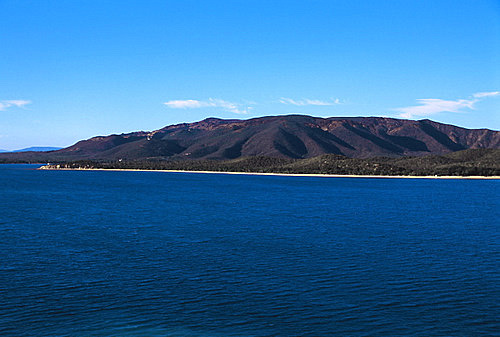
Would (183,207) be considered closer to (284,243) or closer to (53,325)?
(284,243)

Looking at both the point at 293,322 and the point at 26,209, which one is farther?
the point at 26,209

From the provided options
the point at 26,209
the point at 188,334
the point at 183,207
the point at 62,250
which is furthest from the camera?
the point at 183,207

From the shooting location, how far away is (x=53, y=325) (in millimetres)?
23734

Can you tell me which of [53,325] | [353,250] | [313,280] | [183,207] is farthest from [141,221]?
[53,325]

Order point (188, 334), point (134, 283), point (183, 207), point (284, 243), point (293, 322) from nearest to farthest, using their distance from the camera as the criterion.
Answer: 1. point (188, 334)
2. point (293, 322)
3. point (134, 283)
4. point (284, 243)
5. point (183, 207)

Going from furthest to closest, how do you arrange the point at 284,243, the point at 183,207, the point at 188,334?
the point at 183,207, the point at 284,243, the point at 188,334

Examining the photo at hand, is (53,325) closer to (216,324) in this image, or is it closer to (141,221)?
(216,324)

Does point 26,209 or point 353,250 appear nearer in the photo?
point 353,250

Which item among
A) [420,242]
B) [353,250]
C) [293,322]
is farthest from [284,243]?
[293,322]

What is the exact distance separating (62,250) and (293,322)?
79.5 feet

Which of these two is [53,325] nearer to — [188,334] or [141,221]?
[188,334]

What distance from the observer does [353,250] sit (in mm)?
42719

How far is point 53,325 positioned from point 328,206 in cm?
6660

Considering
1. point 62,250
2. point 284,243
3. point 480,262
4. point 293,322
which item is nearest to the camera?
point 293,322
